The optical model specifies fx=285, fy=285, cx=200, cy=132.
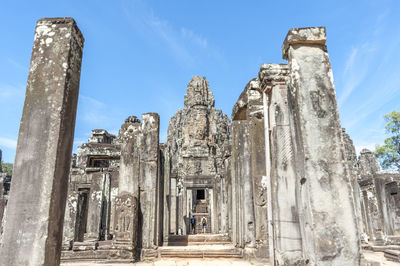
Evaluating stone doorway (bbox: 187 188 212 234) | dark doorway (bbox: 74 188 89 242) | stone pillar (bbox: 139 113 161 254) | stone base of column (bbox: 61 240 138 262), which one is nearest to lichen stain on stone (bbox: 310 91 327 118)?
stone pillar (bbox: 139 113 161 254)

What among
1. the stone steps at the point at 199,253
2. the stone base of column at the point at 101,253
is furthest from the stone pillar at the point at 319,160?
the stone base of column at the point at 101,253

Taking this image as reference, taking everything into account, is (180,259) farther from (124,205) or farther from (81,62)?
(81,62)

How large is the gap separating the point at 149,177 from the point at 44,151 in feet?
20.2

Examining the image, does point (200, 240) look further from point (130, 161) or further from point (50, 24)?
point (50, 24)

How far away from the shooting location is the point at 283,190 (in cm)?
517

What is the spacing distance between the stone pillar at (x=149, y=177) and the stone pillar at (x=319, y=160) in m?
6.46

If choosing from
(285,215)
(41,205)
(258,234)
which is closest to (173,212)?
(258,234)

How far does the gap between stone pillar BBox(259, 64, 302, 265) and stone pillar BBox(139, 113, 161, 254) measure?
17.3ft

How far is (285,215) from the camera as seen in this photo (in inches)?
201

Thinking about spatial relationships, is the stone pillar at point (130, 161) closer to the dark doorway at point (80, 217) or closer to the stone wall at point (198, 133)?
the dark doorway at point (80, 217)

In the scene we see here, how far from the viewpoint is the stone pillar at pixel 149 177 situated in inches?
368

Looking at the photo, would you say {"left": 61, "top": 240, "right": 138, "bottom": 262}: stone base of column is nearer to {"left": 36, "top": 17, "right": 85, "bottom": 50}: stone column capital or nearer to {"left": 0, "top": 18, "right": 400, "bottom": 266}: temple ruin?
{"left": 0, "top": 18, "right": 400, "bottom": 266}: temple ruin

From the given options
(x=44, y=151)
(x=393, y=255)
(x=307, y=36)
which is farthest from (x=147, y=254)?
(x=393, y=255)

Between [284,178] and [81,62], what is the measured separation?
13.3 ft
